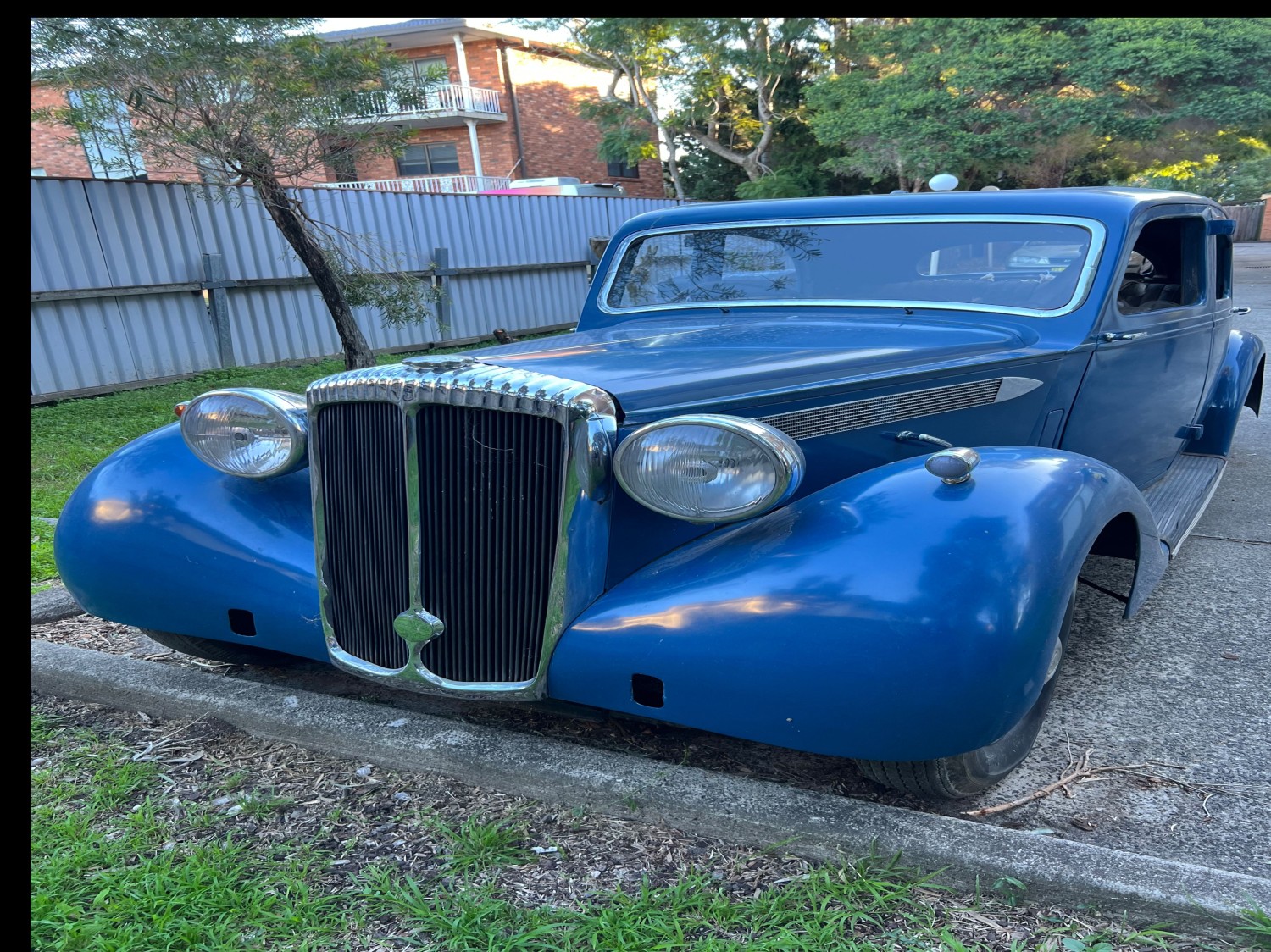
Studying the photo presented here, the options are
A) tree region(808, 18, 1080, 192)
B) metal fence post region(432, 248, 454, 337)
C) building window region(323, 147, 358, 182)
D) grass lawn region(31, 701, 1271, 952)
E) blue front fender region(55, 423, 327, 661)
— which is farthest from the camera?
tree region(808, 18, 1080, 192)

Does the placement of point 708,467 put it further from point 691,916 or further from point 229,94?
point 229,94

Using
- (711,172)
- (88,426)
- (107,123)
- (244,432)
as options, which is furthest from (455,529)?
(711,172)

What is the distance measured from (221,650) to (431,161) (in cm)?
2596

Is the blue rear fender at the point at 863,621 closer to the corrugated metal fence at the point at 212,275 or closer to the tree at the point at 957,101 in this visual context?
the corrugated metal fence at the point at 212,275

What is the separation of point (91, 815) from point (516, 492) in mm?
1236

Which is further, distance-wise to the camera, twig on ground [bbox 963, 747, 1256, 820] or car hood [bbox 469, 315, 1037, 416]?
car hood [bbox 469, 315, 1037, 416]

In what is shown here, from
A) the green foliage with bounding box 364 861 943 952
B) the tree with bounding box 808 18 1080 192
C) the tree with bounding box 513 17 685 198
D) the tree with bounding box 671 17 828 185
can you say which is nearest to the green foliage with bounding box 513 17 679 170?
the tree with bounding box 513 17 685 198

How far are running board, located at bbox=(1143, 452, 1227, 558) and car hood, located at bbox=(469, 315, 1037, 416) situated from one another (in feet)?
2.85

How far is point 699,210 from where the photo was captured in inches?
142

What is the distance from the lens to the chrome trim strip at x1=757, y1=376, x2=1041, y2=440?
8.07ft

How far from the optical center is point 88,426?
6.77m

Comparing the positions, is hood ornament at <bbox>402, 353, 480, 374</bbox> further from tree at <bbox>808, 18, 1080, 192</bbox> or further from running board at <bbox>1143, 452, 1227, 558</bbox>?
tree at <bbox>808, 18, 1080, 192</bbox>

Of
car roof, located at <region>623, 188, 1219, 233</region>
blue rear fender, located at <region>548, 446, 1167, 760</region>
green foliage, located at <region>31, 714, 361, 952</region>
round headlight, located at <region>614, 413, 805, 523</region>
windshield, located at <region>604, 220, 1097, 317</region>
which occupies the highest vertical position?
car roof, located at <region>623, 188, 1219, 233</region>
